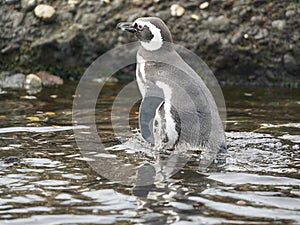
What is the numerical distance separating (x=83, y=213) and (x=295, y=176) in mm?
1880

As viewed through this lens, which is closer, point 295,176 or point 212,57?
point 295,176

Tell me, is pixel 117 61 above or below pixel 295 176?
above

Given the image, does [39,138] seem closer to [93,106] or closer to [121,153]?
[121,153]

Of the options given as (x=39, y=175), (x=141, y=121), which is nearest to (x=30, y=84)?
(x=141, y=121)

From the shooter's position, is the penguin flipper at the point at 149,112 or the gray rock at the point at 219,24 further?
the gray rock at the point at 219,24

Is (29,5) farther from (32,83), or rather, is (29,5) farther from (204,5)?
(204,5)

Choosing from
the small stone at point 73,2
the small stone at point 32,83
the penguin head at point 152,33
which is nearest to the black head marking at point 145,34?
the penguin head at point 152,33

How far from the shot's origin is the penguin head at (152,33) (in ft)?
22.1

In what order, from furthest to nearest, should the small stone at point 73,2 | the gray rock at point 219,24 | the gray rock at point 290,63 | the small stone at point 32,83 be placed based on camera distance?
the small stone at point 73,2 → the gray rock at point 219,24 → the gray rock at point 290,63 → the small stone at point 32,83

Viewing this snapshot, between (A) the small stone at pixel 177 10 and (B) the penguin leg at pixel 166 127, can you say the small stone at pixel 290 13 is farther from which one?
(B) the penguin leg at pixel 166 127

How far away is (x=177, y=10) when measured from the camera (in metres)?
10.9

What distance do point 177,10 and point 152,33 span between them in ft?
13.8

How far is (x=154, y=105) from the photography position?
6.38 metres

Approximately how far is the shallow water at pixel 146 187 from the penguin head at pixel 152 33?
1.06 metres
